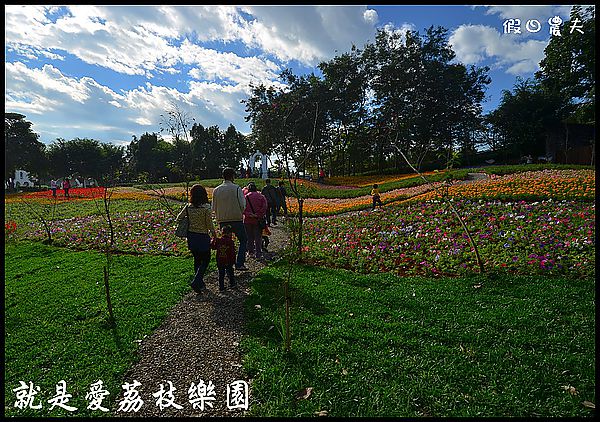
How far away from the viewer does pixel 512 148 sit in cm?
3659

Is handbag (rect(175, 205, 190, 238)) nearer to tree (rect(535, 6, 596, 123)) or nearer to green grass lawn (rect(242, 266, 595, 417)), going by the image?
green grass lawn (rect(242, 266, 595, 417))

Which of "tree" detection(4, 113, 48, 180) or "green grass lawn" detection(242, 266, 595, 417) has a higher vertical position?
"tree" detection(4, 113, 48, 180)

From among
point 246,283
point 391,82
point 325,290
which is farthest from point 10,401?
point 391,82

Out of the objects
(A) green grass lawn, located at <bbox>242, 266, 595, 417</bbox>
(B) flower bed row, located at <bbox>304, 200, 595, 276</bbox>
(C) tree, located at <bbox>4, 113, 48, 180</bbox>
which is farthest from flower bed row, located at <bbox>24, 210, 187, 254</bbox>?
(C) tree, located at <bbox>4, 113, 48, 180</bbox>

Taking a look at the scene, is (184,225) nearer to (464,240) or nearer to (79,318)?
(79,318)

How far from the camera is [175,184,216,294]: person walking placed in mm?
5430

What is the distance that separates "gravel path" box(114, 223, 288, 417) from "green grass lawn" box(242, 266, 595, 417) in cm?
24

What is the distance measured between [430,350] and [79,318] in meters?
4.59

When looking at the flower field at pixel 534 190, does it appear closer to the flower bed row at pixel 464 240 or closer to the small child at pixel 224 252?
the flower bed row at pixel 464 240

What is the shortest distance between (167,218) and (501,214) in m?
11.1

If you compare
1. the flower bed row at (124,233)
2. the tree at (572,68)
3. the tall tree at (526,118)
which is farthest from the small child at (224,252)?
the tall tree at (526,118)

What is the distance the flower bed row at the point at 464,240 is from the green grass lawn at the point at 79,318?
3.35 metres

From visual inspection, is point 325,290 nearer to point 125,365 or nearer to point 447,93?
point 125,365

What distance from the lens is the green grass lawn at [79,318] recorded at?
3.48 meters
